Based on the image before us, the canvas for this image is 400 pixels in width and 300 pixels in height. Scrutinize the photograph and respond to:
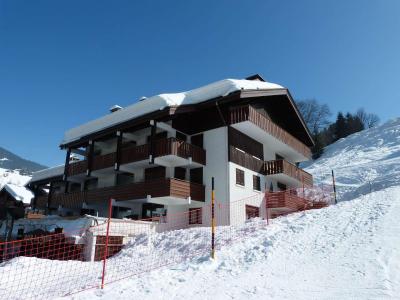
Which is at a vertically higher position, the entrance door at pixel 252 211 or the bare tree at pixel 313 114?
the bare tree at pixel 313 114

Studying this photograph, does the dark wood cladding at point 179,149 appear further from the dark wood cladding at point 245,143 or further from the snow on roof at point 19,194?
the snow on roof at point 19,194

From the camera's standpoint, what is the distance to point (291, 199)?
22.7 meters

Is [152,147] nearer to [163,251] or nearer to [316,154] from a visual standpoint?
[163,251]

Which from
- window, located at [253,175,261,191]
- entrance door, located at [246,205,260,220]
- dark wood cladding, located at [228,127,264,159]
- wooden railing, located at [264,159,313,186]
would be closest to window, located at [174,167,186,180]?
dark wood cladding, located at [228,127,264,159]

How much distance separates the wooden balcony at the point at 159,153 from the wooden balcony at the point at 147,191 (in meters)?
1.59

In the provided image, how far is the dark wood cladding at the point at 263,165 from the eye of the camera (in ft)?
72.4

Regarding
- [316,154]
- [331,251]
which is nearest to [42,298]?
[331,251]

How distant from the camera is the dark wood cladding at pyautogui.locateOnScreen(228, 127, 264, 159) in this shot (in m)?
22.2

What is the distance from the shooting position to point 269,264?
31.0 feet

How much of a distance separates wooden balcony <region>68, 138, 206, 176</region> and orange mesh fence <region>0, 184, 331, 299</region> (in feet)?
10.4

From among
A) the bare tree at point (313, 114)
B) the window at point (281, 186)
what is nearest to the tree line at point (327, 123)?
the bare tree at point (313, 114)

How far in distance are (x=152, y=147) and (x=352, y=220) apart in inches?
495

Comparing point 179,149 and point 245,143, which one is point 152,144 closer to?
point 179,149

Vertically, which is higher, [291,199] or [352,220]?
[291,199]
